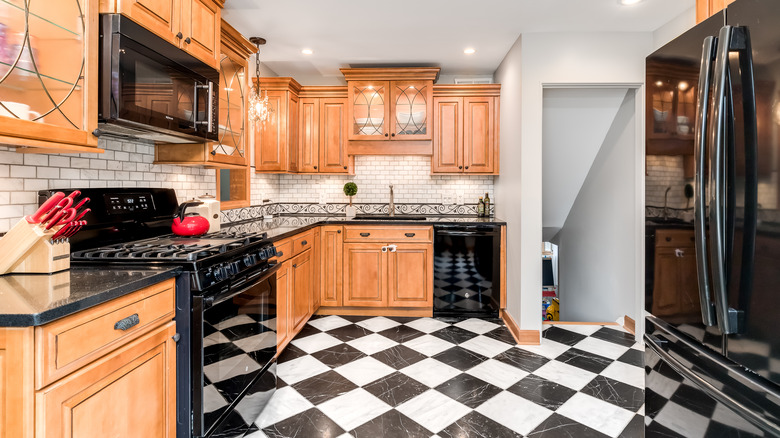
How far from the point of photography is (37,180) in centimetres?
180

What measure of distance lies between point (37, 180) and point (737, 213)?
8.35 feet

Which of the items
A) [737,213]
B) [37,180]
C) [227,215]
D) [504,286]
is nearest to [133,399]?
[37,180]

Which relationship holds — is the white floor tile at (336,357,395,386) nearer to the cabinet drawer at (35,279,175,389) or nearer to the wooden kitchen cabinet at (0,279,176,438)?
the wooden kitchen cabinet at (0,279,176,438)

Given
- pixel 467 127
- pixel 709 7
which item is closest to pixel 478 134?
pixel 467 127

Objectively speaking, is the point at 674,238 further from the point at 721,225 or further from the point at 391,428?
the point at 391,428

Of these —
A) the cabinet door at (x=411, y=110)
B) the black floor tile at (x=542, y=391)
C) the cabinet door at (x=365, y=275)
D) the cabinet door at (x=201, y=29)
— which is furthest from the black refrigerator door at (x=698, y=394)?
the cabinet door at (x=411, y=110)

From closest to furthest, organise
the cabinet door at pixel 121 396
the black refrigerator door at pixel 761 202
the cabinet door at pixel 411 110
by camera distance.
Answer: the black refrigerator door at pixel 761 202 → the cabinet door at pixel 121 396 → the cabinet door at pixel 411 110

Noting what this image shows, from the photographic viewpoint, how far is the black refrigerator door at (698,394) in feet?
3.33

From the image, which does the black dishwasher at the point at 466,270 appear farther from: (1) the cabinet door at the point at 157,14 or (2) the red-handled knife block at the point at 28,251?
(2) the red-handled knife block at the point at 28,251

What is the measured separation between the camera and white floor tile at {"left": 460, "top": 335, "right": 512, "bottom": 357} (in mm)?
3115

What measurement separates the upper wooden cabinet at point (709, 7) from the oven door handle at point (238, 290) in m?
2.09

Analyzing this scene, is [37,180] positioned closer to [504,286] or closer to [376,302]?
[376,302]

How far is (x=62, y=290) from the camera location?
1242 mm

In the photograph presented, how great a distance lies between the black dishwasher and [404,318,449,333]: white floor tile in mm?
138
